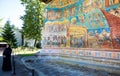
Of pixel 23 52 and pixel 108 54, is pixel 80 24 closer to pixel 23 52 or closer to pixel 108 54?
pixel 108 54

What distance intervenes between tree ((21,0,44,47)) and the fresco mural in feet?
42.1

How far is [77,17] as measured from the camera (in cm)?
1414

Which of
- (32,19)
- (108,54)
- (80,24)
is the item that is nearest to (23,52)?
(32,19)

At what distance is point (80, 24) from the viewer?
45.2ft

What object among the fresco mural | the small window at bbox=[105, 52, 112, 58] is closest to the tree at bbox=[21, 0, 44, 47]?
the fresco mural

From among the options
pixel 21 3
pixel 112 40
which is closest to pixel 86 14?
pixel 112 40

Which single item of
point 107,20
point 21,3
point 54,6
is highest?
point 21,3

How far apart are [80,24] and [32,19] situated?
17899 mm

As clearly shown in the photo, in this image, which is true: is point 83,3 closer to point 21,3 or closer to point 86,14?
point 86,14

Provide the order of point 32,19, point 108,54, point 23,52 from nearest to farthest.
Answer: point 108,54 < point 23,52 < point 32,19

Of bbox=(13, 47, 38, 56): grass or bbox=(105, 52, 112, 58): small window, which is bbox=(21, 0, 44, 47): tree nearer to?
bbox=(13, 47, 38, 56): grass

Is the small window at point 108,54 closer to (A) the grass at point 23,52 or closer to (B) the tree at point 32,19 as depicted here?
(A) the grass at point 23,52

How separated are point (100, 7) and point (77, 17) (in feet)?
8.64

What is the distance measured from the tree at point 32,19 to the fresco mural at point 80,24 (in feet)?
42.1
